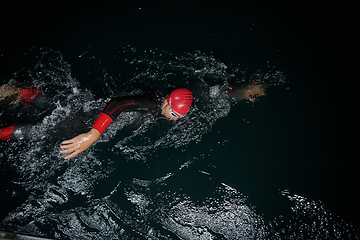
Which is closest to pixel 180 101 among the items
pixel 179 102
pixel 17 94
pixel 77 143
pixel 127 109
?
pixel 179 102

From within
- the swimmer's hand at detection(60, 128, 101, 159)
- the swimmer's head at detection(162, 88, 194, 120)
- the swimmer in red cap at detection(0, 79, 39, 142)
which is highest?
the swimmer's head at detection(162, 88, 194, 120)

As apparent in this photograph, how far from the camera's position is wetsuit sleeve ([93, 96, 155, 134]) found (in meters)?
2.18

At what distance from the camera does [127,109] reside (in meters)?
2.38

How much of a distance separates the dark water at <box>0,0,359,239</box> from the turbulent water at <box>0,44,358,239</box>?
0.02 m

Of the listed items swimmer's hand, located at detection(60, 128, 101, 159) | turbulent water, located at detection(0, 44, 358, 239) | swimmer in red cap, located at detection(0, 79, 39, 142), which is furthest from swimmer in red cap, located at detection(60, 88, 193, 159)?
swimmer in red cap, located at detection(0, 79, 39, 142)

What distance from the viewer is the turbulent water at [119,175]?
9.29 feet

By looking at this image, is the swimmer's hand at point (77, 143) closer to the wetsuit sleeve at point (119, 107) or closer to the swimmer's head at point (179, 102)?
the wetsuit sleeve at point (119, 107)

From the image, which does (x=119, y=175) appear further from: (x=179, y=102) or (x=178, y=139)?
(x=179, y=102)

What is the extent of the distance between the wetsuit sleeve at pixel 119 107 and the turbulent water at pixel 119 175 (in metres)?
0.69

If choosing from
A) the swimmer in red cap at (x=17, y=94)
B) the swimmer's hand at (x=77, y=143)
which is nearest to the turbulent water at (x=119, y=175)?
the swimmer in red cap at (x=17, y=94)

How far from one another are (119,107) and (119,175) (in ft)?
4.46

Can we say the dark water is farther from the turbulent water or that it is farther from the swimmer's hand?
the swimmer's hand

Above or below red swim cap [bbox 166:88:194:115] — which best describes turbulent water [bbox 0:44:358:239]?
below

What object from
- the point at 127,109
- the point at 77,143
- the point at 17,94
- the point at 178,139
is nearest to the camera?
the point at 77,143
